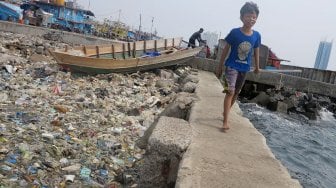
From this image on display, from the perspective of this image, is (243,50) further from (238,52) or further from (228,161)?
(228,161)

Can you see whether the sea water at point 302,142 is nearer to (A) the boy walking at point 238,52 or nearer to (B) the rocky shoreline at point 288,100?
(B) the rocky shoreline at point 288,100

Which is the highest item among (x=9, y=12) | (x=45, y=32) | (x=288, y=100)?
(x=9, y=12)

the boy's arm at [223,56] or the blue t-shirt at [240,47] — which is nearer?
the blue t-shirt at [240,47]

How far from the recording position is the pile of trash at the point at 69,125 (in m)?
3.87

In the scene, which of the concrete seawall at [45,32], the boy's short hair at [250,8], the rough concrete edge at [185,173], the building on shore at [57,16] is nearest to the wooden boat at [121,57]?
the boy's short hair at [250,8]

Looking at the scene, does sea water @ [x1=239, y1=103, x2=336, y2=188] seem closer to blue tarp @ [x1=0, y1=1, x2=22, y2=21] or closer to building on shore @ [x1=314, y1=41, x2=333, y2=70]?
blue tarp @ [x1=0, y1=1, x2=22, y2=21]

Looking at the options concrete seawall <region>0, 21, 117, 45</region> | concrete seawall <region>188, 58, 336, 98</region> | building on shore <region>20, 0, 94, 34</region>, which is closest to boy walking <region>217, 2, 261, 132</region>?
concrete seawall <region>188, 58, 336, 98</region>

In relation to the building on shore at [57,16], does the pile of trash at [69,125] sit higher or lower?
lower

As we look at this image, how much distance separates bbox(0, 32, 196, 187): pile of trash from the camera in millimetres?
3871

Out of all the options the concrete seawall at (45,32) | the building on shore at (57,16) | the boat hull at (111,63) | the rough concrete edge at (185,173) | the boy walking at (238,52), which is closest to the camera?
the rough concrete edge at (185,173)

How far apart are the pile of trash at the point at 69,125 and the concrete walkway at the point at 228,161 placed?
794 millimetres

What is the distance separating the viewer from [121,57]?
39.9 ft

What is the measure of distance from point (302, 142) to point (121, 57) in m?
6.14

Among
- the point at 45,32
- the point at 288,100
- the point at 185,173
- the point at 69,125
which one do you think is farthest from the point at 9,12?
the point at 185,173
